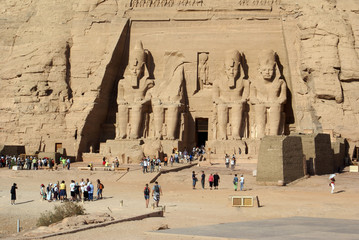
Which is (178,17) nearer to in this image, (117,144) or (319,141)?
(117,144)

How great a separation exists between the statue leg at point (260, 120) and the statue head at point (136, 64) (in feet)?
26.4

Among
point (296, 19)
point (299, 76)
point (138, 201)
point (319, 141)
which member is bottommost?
point (138, 201)

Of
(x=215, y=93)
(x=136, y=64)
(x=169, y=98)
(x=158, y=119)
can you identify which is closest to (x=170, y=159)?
(x=158, y=119)

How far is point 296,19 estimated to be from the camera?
36188 mm

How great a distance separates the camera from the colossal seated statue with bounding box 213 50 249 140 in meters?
35.7

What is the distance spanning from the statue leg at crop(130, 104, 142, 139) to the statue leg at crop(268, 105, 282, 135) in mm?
8285

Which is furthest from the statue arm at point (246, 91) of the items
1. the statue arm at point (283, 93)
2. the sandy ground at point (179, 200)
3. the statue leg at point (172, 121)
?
the sandy ground at point (179, 200)

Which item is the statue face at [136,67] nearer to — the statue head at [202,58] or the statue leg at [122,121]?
the statue leg at [122,121]

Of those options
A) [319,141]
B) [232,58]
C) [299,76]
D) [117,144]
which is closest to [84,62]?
[117,144]

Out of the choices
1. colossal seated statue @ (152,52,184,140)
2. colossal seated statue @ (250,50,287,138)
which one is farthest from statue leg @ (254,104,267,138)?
colossal seated statue @ (152,52,184,140)

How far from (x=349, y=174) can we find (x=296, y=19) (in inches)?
475

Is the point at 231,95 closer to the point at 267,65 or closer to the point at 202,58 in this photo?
the point at 267,65

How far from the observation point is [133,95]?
3716cm

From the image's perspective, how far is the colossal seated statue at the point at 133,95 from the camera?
120ft
